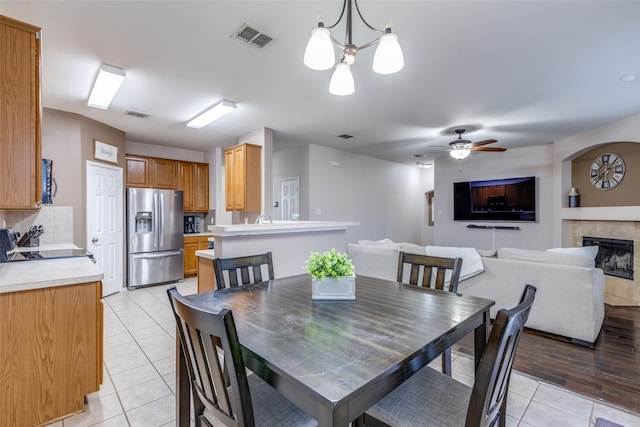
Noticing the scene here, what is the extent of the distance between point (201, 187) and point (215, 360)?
5.77m

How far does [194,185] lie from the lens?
6.12 m

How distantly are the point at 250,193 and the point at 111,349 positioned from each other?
263 centimetres

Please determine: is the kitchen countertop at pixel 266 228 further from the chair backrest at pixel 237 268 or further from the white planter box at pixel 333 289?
the white planter box at pixel 333 289

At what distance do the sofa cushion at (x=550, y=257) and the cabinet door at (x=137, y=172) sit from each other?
5.83 meters

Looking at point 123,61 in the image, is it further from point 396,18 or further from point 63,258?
point 396,18

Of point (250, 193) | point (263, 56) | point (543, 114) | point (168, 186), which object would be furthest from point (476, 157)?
point (168, 186)

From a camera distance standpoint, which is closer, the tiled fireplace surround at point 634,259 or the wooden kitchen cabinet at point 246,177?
the tiled fireplace surround at point 634,259

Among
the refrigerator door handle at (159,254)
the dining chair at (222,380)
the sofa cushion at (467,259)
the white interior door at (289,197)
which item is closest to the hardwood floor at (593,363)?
the sofa cushion at (467,259)

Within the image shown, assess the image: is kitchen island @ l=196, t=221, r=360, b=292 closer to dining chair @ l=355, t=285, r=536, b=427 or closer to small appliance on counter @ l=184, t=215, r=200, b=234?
dining chair @ l=355, t=285, r=536, b=427

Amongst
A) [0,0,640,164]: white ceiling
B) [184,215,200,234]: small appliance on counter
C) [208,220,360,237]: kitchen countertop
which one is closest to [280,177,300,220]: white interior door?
[0,0,640,164]: white ceiling

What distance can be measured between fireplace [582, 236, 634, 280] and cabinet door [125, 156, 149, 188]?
7.96 metres

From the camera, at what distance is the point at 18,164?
172 cm

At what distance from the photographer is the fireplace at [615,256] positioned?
4398mm

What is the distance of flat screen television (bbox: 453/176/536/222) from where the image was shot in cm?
595
